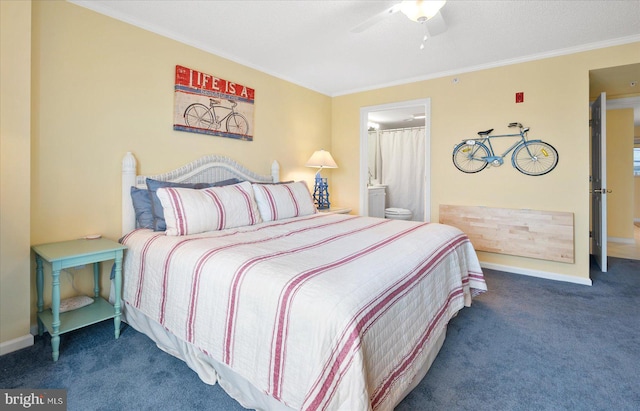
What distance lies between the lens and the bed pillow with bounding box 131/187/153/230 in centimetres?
239

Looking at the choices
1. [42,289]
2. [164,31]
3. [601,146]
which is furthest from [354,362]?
[601,146]

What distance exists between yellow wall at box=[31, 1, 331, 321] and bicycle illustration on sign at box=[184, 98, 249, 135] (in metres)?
0.13

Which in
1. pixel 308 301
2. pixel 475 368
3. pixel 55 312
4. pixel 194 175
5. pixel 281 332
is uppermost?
pixel 194 175

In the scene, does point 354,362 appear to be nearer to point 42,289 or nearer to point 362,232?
point 362,232

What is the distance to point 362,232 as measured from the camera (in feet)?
7.40

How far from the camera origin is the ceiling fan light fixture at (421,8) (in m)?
1.90

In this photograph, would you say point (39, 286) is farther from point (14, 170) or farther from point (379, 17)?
point (379, 17)

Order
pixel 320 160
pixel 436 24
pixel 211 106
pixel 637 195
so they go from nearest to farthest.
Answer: pixel 436 24, pixel 211 106, pixel 320 160, pixel 637 195

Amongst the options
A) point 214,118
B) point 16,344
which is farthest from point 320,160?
point 16,344

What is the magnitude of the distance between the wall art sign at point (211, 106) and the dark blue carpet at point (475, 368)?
1876 millimetres

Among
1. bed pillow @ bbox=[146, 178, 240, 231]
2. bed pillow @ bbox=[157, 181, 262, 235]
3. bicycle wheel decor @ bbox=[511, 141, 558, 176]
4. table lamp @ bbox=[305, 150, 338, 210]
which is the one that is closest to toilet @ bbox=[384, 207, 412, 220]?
table lamp @ bbox=[305, 150, 338, 210]

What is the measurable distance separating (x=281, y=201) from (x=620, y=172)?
5.50m

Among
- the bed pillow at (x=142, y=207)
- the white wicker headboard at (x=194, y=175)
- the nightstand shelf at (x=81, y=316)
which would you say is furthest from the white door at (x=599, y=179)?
the nightstand shelf at (x=81, y=316)

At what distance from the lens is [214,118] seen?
121 inches
